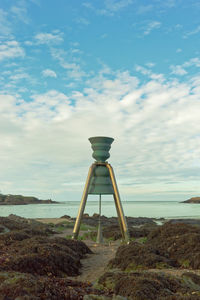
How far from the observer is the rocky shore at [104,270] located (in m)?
4.82

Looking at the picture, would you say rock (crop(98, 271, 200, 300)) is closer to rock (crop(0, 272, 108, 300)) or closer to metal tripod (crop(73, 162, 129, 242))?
rock (crop(0, 272, 108, 300))

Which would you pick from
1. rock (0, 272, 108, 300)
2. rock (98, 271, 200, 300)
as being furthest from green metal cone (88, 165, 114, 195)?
rock (0, 272, 108, 300)

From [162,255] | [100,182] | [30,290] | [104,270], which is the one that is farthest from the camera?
[100,182]

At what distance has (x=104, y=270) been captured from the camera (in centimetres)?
873

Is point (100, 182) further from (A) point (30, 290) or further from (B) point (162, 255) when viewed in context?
(A) point (30, 290)

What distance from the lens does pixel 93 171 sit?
1309cm

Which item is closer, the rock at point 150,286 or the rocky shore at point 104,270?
the rocky shore at point 104,270

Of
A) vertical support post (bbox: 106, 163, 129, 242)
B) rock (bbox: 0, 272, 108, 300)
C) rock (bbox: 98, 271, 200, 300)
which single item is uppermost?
vertical support post (bbox: 106, 163, 129, 242)

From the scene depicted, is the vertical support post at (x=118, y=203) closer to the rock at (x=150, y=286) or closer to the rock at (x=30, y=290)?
the rock at (x=150, y=286)

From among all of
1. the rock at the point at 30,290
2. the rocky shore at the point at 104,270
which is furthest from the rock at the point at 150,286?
the rock at the point at 30,290

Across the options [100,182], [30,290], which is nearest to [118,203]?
[100,182]

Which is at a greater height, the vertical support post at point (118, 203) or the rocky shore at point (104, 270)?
the vertical support post at point (118, 203)

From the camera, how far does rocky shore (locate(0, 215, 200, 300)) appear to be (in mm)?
4824

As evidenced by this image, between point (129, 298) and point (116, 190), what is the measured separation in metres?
8.07
